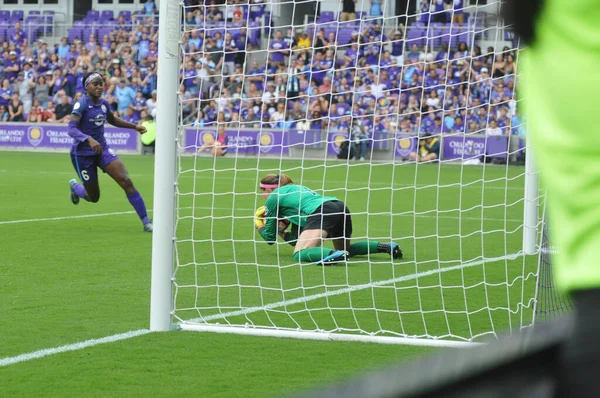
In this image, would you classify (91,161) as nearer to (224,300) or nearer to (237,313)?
(224,300)

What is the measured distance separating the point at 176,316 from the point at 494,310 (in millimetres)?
2292

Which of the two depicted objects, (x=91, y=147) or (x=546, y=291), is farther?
(x=91, y=147)

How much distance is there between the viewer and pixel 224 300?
7.61 m

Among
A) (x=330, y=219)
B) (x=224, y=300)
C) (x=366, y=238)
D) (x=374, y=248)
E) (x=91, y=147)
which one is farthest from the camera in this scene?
(x=91, y=147)

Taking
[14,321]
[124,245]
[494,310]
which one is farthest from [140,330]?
[124,245]

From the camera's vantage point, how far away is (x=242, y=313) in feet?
23.1

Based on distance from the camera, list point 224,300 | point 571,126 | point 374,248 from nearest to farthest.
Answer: point 571,126
point 224,300
point 374,248

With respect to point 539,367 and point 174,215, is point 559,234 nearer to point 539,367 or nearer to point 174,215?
point 539,367

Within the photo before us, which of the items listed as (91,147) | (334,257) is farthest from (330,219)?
(91,147)

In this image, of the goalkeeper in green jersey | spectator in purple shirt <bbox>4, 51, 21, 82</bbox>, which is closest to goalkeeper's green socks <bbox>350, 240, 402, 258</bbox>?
the goalkeeper in green jersey

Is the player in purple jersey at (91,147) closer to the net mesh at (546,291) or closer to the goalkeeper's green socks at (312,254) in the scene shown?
the goalkeeper's green socks at (312,254)

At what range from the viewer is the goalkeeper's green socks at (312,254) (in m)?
9.29

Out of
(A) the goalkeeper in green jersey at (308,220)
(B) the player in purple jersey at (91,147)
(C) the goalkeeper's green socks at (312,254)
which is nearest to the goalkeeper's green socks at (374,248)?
(A) the goalkeeper in green jersey at (308,220)

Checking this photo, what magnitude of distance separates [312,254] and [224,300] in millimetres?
1872
